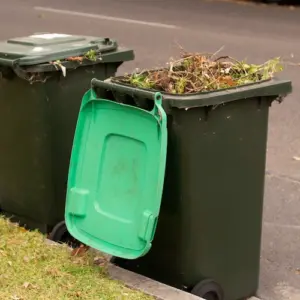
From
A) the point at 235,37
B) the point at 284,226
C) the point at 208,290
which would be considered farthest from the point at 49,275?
the point at 235,37

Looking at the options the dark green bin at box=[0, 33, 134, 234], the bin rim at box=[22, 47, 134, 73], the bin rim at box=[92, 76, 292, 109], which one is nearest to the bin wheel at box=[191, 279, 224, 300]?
the bin rim at box=[92, 76, 292, 109]

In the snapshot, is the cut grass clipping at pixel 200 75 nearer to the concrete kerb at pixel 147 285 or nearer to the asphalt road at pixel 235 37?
the concrete kerb at pixel 147 285

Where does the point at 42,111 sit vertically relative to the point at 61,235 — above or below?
above

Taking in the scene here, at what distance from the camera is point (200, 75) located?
3574 mm

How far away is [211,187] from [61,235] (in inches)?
48.3

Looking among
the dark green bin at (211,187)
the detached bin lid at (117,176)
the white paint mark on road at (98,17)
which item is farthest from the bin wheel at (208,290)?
the white paint mark on road at (98,17)

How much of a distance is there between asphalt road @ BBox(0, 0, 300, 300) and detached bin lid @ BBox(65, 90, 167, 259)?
98cm

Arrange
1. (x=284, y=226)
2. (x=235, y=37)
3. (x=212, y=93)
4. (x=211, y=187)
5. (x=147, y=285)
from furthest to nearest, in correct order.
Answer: (x=235, y=37) → (x=284, y=226) → (x=147, y=285) → (x=211, y=187) → (x=212, y=93)

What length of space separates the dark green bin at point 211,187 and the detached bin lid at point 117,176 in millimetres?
90

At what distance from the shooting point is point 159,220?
3508 mm

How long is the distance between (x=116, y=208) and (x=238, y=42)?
27.3ft

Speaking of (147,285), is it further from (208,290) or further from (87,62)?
(87,62)

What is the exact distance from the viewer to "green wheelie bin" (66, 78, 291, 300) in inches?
130

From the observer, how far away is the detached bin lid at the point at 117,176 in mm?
3285
